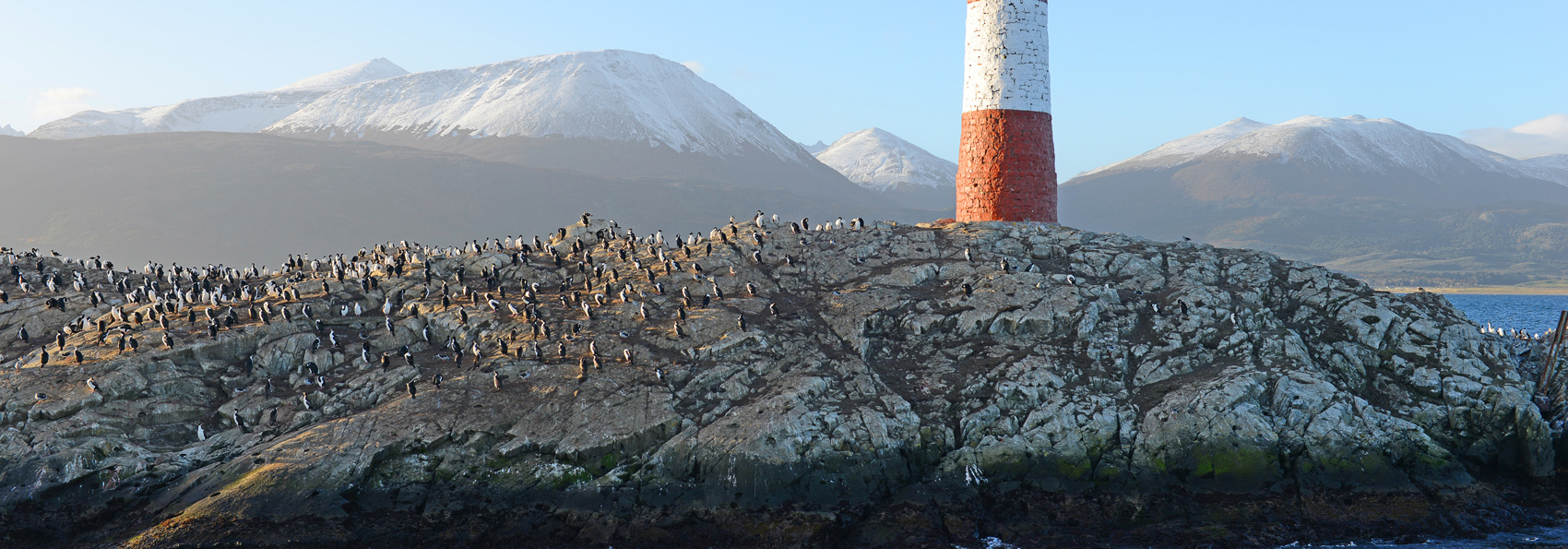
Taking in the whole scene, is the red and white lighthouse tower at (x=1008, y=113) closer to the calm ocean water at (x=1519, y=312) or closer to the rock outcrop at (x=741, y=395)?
the rock outcrop at (x=741, y=395)

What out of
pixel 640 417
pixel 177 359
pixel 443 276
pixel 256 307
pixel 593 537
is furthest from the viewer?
pixel 443 276

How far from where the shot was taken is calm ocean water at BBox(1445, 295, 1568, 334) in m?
90.1

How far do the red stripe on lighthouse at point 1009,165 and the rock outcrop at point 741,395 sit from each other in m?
3.08

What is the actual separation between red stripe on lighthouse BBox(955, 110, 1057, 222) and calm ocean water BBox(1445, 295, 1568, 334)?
46.0 metres

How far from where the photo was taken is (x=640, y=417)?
28.8 metres

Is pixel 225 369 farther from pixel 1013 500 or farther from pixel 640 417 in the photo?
pixel 1013 500

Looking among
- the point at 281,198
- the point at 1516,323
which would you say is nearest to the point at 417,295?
the point at 1516,323

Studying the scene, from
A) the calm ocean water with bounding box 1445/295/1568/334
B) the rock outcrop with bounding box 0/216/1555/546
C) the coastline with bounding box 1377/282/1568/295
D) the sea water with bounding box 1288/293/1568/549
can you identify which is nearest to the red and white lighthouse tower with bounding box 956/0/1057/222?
the rock outcrop with bounding box 0/216/1555/546

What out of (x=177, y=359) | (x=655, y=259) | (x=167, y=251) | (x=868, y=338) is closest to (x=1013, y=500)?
(x=868, y=338)

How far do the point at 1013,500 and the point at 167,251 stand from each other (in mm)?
151424

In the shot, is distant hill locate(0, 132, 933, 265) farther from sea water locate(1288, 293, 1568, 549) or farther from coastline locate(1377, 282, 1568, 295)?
coastline locate(1377, 282, 1568, 295)

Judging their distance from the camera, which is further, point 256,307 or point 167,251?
point 167,251

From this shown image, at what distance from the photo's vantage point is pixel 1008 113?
40500mm

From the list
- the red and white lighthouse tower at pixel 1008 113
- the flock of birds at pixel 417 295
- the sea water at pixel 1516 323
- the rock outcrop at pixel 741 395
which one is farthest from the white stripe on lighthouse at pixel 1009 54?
the sea water at pixel 1516 323
